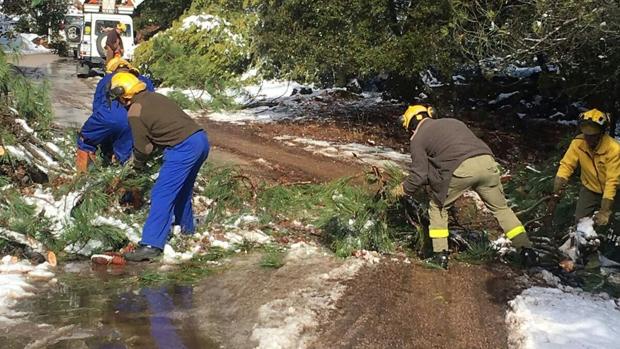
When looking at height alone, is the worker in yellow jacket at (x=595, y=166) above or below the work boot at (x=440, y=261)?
above

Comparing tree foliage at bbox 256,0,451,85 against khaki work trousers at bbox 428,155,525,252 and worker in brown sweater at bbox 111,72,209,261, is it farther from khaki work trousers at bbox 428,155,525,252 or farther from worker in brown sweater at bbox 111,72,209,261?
worker in brown sweater at bbox 111,72,209,261

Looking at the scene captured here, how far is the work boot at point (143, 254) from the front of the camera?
5426mm

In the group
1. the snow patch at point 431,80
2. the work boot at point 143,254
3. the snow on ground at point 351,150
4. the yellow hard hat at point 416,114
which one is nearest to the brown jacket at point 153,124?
the work boot at point 143,254

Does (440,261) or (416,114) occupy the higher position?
(416,114)

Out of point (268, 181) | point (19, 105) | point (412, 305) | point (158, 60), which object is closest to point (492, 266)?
point (412, 305)

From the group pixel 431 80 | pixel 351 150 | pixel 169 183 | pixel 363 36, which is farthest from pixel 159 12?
pixel 169 183

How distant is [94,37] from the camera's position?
2392cm

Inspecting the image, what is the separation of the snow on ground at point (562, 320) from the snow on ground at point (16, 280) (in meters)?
3.34

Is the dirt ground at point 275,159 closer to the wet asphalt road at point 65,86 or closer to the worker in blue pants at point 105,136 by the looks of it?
the worker in blue pants at point 105,136

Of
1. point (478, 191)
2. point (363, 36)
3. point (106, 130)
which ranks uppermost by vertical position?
point (363, 36)

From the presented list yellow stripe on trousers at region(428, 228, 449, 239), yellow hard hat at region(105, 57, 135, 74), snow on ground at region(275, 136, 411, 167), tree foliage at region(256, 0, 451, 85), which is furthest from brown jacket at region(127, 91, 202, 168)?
tree foliage at region(256, 0, 451, 85)

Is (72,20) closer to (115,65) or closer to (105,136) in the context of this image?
(115,65)

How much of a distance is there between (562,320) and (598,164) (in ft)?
5.73

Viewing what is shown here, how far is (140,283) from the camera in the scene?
5016 mm
